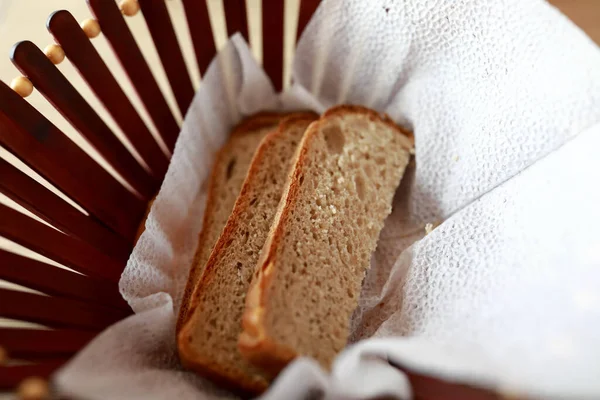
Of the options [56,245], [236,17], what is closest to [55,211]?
[56,245]

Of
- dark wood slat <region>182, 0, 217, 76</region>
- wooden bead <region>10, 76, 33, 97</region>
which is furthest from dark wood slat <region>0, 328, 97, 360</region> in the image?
dark wood slat <region>182, 0, 217, 76</region>

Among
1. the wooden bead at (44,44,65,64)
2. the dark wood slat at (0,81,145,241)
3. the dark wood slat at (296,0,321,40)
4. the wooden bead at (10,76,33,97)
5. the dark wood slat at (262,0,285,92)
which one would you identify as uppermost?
the dark wood slat at (296,0,321,40)

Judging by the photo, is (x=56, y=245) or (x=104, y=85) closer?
(x=56, y=245)

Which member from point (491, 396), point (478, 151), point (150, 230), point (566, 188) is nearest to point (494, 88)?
point (478, 151)

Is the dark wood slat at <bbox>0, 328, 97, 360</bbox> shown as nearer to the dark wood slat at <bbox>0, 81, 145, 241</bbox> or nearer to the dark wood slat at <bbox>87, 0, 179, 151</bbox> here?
the dark wood slat at <bbox>0, 81, 145, 241</bbox>

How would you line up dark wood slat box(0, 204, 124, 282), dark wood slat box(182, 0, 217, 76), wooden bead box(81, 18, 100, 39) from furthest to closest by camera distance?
dark wood slat box(182, 0, 217, 76), wooden bead box(81, 18, 100, 39), dark wood slat box(0, 204, 124, 282)

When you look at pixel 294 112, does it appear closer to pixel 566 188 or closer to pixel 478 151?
pixel 478 151

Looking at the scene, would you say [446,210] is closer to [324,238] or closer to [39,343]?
[324,238]
